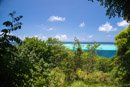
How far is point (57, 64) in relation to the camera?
41.2 m

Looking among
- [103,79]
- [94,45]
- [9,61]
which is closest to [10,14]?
[9,61]

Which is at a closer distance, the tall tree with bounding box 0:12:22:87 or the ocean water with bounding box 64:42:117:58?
the tall tree with bounding box 0:12:22:87

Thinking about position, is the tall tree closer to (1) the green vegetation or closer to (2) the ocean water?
(1) the green vegetation

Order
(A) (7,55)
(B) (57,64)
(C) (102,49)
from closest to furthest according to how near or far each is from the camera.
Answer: (A) (7,55), (B) (57,64), (C) (102,49)

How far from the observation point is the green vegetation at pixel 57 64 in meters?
5.96

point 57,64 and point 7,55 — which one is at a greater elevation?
point 7,55

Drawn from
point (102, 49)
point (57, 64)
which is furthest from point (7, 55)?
point (102, 49)

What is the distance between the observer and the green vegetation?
5.96 m

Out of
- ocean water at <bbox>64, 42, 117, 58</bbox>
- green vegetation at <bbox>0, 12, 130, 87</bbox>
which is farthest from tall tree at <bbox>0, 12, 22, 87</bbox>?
ocean water at <bbox>64, 42, 117, 58</bbox>

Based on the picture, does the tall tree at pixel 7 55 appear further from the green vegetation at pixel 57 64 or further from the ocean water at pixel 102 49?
the ocean water at pixel 102 49

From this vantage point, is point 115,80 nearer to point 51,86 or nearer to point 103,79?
point 103,79

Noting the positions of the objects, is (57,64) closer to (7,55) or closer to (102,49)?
(102,49)

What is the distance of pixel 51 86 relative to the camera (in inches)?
731

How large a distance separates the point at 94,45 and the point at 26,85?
35.7 m
